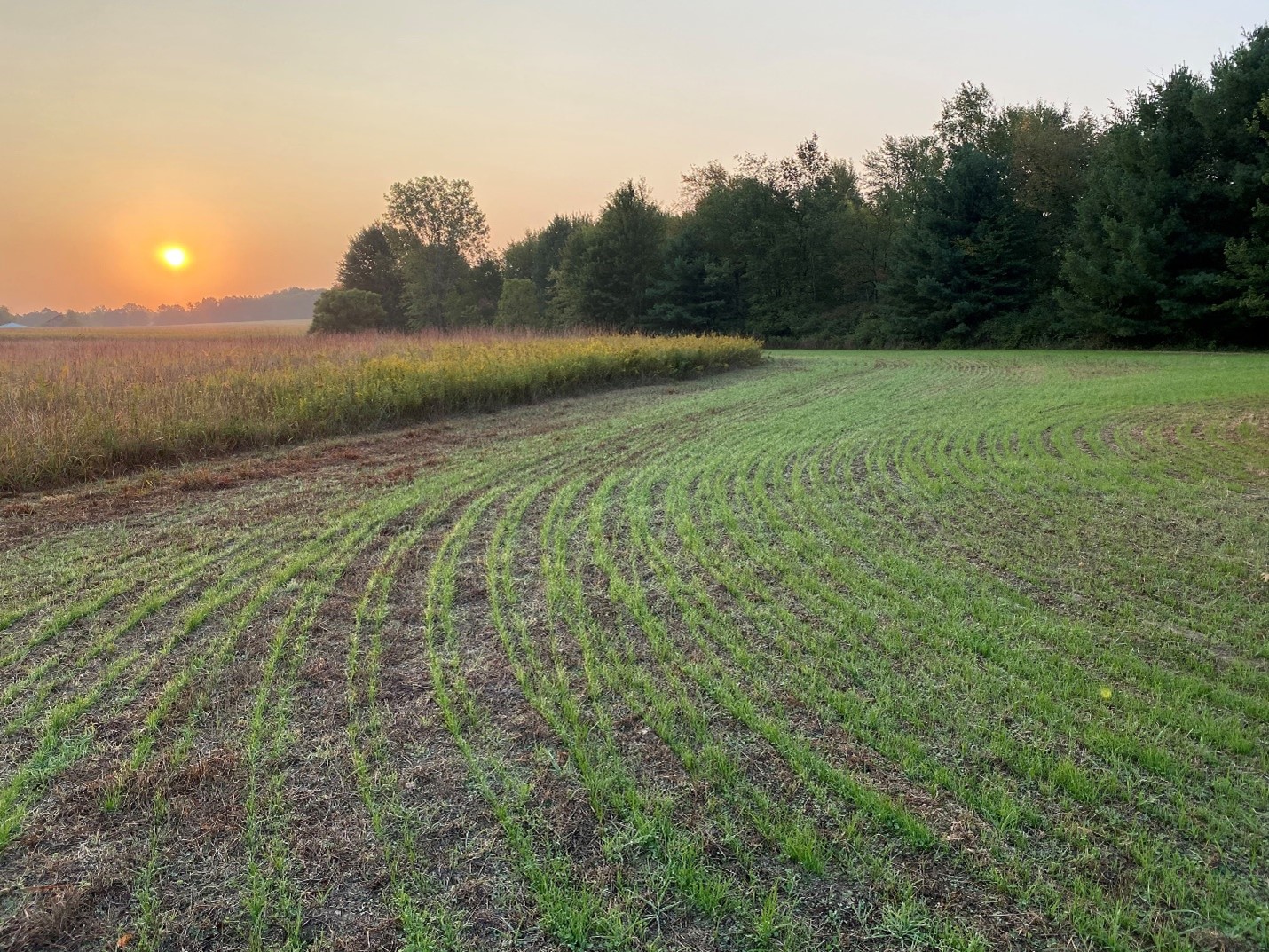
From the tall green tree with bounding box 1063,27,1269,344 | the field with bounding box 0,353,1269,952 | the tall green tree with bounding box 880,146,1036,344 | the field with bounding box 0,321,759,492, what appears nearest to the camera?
the field with bounding box 0,353,1269,952

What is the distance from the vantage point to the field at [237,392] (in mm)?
6148

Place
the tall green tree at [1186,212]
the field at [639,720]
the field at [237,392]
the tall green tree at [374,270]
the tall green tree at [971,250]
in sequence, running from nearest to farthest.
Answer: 1. the field at [639,720]
2. the field at [237,392]
3. the tall green tree at [1186,212]
4. the tall green tree at [971,250]
5. the tall green tree at [374,270]

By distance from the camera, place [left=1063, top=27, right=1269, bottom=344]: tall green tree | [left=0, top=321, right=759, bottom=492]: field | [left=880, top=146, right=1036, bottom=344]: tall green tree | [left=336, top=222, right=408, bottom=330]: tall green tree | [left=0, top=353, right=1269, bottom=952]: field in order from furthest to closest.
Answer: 1. [left=336, top=222, right=408, bottom=330]: tall green tree
2. [left=880, top=146, right=1036, bottom=344]: tall green tree
3. [left=1063, top=27, right=1269, bottom=344]: tall green tree
4. [left=0, top=321, right=759, bottom=492]: field
5. [left=0, top=353, right=1269, bottom=952]: field

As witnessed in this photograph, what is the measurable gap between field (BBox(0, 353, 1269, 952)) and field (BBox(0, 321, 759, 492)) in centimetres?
104

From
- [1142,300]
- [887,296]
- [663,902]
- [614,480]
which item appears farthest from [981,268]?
[663,902]

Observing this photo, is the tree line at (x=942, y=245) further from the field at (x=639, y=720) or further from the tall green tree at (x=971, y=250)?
the field at (x=639, y=720)

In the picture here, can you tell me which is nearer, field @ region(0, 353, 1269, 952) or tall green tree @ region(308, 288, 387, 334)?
field @ region(0, 353, 1269, 952)

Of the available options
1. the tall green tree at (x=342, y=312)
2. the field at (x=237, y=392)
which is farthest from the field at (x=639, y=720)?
the tall green tree at (x=342, y=312)

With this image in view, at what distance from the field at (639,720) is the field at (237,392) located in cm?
104

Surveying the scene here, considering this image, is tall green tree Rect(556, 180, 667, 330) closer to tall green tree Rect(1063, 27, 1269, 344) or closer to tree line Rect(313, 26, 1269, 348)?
tree line Rect(313, 26, 1269, 348)

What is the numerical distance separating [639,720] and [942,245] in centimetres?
2914

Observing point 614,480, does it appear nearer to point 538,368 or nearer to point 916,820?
point 916,820

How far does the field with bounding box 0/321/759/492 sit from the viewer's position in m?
6.15

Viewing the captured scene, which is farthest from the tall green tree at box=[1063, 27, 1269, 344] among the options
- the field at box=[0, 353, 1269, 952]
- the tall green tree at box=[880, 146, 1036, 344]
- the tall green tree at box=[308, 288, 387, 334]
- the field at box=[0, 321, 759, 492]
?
the tall green tree at box=[308, 288, 387, 334]
